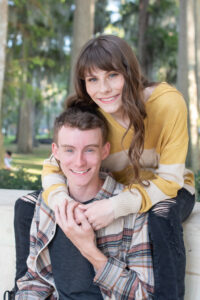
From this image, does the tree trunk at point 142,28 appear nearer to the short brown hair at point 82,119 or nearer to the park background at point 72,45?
the park background at point 72,45

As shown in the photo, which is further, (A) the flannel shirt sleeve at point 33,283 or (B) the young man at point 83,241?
(A) the flannel shirt sleeve at point 33,283

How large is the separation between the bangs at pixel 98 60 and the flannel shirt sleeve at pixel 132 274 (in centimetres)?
83

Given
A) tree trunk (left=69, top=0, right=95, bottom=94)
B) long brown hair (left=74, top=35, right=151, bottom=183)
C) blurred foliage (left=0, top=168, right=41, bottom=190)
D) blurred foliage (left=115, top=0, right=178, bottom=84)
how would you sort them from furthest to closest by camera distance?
blurred foliage (left=115, top=0, right=178, bottom=84)
tree trunk (left=69, top=0, right=95, bottom=94)
blurred foliage (left=0, top=168, right=41, bottom=190)
long brown hair (left=74, top=35, right=151, bottom=183)

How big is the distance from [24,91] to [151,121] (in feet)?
29.3

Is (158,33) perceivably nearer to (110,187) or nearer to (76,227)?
(110,187)

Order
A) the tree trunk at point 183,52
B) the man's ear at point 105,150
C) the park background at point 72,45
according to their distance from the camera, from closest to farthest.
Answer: the man's ear at point 105,150 → the park background at point 72,45 → the tree trunk at point 183,52

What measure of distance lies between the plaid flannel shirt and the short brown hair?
1.01 feet

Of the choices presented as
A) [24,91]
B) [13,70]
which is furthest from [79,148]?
[24,91]

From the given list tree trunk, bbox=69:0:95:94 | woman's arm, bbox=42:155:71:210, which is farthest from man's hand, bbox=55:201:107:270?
tree trunk, bbox=69:0:95:94

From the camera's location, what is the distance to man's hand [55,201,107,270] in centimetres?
190

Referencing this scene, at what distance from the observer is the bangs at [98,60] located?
6.42 ft

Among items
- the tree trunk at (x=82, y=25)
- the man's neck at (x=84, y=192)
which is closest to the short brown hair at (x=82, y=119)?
the man's neck at (x=84, y=192)

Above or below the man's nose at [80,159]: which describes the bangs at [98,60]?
above

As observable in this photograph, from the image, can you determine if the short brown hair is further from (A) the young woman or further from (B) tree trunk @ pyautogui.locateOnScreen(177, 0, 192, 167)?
(B) tree trunk @ pyautogui.locateOnScreen(177, 0, 192, 167)
